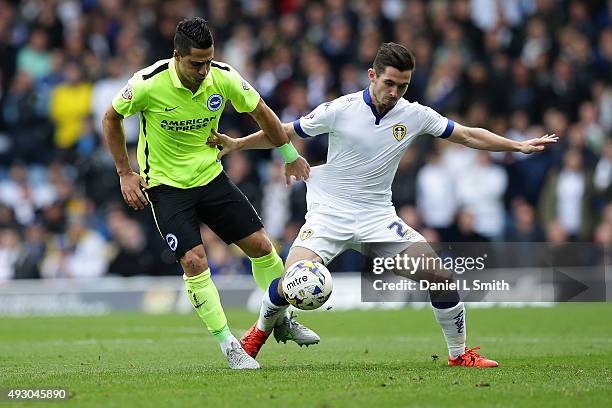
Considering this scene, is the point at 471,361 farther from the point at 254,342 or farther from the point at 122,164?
the point at 122,164

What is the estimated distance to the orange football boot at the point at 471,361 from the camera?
9578 mm

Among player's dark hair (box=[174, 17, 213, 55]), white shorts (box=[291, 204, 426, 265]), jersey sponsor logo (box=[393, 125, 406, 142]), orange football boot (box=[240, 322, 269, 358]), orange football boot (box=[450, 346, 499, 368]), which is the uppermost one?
player's dark hair (box=[174, 17, 213, 55])

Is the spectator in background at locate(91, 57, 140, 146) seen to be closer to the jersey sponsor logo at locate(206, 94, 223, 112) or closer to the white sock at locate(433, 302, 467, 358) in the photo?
the jersey sponsor logo at locate(206, 94, 223, 112)

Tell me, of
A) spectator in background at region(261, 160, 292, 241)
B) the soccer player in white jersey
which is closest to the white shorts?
the soccer player in white jersey

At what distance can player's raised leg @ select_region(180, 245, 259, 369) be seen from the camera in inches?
373

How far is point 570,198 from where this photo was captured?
18672mm

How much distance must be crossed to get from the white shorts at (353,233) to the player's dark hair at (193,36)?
1.82 metres

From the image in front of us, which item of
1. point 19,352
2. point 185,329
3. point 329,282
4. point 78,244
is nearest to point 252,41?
point 78,244

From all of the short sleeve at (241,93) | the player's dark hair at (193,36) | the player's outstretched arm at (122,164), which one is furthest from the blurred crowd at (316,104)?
the player's dark hair at (193,36)

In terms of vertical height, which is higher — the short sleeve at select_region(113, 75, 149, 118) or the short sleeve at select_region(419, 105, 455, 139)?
the short sleeve at select_region(113, 75, 149, 118)

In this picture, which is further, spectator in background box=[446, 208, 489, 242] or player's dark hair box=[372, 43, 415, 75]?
spectator in background box=[446, 208, 489, 242]

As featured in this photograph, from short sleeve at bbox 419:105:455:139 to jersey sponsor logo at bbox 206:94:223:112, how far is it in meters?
1.73

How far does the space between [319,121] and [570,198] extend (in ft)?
32.7

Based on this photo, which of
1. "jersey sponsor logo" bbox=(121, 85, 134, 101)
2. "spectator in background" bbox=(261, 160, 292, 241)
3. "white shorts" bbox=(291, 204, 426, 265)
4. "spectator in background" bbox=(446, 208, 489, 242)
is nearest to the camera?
"jersey sponsor logo" bbox=(121, 85, 134, 101)
